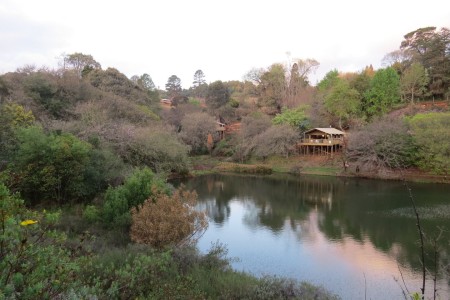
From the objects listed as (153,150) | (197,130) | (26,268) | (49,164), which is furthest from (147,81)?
(26,268)

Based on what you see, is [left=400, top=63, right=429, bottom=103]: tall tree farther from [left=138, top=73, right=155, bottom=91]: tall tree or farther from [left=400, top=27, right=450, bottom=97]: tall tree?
[left=138, top=73, right=155, bottom=91]: tall tree

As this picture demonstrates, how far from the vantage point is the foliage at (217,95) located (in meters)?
48.0

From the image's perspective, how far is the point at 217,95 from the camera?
48.1 m

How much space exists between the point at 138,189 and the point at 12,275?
11.5 metres

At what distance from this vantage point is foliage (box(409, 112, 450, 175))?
91.4 ft

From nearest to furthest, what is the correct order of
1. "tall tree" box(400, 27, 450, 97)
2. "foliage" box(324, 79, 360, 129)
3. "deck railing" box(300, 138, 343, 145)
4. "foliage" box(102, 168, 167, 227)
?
"foliage" box(102, 168, 167, 227) → "deck railing" box(300, 138, 343, 145) → "foliage" box(324, 79, 360, 129) → "tall tree" box(400, 27, 450, 97)

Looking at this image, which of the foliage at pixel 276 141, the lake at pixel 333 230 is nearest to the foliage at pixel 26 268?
the lake at pixel 333 230

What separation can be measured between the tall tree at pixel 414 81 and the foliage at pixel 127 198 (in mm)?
37435

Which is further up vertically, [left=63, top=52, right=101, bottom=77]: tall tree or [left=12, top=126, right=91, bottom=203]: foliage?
[left=63, top=52, right=101, bottom=77]: tall tree

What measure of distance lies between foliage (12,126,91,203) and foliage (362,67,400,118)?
34415mm

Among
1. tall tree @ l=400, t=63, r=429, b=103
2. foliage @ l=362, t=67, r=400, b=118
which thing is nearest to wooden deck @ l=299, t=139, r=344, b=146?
foliage @ l=362, t=67, r=400, b=118

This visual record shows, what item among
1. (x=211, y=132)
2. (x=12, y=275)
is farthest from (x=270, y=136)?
(x=12, y=275)

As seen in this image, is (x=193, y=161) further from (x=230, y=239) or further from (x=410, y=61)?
(x=410, y=61)

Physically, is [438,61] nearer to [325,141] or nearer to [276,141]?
[325,141]
